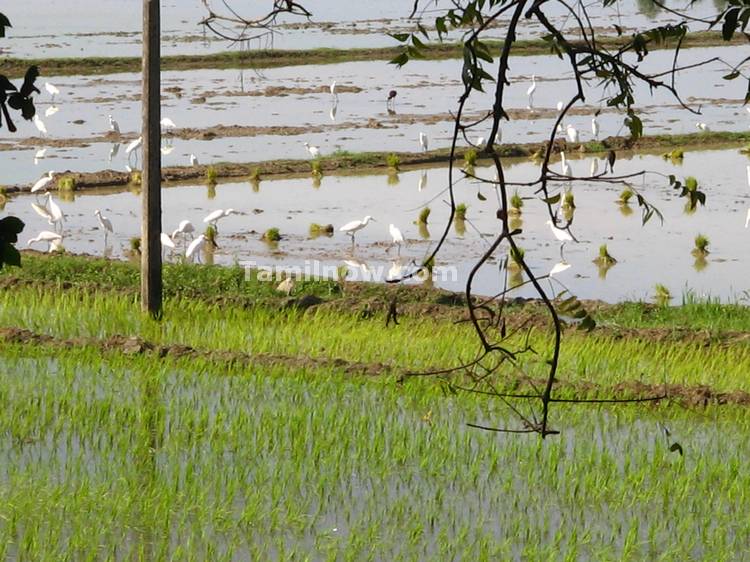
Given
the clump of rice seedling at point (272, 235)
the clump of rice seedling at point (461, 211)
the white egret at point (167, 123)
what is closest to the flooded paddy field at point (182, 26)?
the white egret at point (167, 123)

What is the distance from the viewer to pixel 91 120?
1817 cm

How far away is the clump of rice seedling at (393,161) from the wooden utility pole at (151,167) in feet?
23.4

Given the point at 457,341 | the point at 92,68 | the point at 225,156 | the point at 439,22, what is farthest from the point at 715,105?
the point at 439,22

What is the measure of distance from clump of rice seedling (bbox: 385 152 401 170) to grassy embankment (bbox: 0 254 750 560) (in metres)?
6.86

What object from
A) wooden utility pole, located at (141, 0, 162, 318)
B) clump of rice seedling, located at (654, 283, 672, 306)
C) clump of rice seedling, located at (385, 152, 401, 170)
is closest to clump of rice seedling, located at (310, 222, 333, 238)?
clump of rice seedling, located at (385, 152, 401, 170)

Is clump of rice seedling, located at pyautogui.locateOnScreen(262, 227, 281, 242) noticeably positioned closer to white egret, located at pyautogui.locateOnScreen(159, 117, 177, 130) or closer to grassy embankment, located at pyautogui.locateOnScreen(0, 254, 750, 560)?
grassy embankment, located at pyautogui.locateOnScreen(0, 254, 750, 560)

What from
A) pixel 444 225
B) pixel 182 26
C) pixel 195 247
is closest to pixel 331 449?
pixel 195 247

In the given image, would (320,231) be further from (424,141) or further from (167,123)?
(167,123)

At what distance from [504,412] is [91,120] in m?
13.3

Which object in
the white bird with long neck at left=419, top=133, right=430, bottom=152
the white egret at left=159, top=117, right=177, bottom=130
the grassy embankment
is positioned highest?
the white egret at left=159, top=117, right=177, bottom=130

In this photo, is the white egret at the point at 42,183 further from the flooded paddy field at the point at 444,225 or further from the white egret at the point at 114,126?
the white egret at the point at 114,126

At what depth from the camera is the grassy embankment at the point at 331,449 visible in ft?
14.6

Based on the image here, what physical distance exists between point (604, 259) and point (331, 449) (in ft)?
19.7

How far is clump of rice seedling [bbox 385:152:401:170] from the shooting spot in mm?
14727
